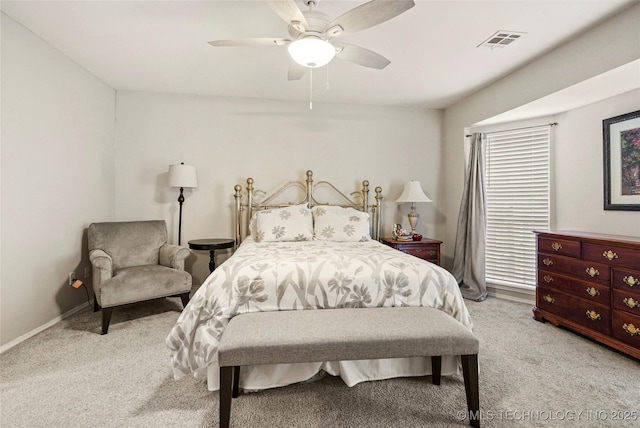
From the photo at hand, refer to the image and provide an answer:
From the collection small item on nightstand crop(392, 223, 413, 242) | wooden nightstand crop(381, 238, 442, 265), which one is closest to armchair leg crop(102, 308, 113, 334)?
wooden nightstand crop(381, 238, 442, 265)

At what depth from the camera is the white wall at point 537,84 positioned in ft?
6.99

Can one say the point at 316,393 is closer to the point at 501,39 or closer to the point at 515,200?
the point at 501,39

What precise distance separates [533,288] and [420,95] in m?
2.73

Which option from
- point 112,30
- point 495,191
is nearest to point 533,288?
point 495,191

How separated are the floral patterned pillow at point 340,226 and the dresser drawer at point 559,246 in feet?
5.69

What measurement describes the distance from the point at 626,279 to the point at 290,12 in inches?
120

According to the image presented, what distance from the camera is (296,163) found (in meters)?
4.11

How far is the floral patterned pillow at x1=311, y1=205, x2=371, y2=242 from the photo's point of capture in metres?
3.32

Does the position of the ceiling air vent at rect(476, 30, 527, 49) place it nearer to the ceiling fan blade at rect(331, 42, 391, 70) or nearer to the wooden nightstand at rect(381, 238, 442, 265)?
the ceiling fan blade at rect(331, 42, 391, 70)

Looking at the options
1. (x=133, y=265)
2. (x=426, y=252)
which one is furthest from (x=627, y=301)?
(x=133, y=265)

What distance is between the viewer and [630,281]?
86.0 inches

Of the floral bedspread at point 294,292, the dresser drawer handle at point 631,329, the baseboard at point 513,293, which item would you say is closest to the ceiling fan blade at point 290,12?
the floral bedspread at point 294,292

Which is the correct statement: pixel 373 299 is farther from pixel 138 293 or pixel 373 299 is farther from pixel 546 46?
pixel 546 46

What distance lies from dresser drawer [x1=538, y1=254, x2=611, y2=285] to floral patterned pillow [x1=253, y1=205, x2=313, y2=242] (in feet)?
7.80
